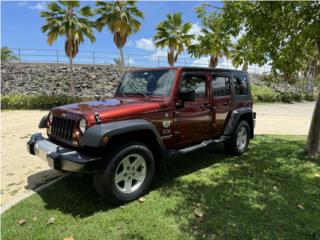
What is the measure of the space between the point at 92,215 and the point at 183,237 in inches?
51.3

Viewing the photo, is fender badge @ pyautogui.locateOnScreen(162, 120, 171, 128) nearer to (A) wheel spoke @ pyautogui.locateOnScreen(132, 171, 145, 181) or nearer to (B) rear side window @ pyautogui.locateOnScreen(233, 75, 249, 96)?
(A) wheel spoke @ pyautogui.locateOnScreen(132, 171, 145, 181)

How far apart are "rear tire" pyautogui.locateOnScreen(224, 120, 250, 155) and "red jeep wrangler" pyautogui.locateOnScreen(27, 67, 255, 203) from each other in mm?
270

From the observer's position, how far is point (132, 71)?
5.66 meters

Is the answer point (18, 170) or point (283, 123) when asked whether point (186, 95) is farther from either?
Answer: point (283, 123)

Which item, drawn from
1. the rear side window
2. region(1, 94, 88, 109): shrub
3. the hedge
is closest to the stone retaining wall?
region(1, 94, 88, 109): shrub

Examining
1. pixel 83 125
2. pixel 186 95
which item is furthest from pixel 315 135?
pixel 83 125

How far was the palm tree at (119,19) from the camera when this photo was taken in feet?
66.2

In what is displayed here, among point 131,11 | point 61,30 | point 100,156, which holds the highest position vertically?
point 131,11

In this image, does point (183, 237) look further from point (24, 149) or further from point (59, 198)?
point (24, 149)

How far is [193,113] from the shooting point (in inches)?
201

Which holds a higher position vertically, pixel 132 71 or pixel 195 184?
pixel 132 71

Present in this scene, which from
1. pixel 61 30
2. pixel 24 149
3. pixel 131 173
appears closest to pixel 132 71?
pixel 131 173

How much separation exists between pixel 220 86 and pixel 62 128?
3.38 metres

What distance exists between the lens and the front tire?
3808 millimetres
